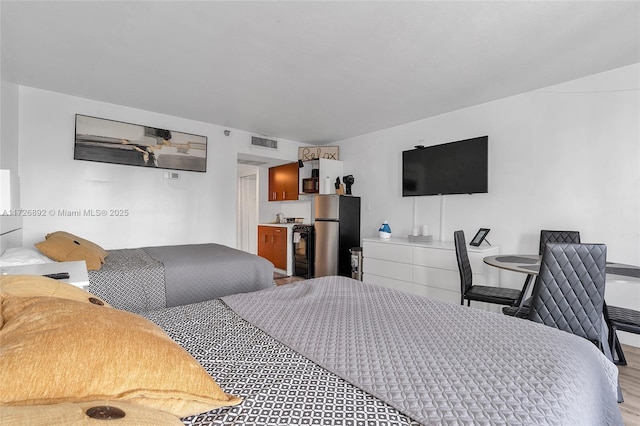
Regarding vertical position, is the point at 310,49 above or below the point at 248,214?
above

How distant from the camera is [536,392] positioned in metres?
0.80

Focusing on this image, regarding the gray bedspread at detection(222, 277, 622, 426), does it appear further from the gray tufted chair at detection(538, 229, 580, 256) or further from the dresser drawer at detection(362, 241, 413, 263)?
the dresser drawer at detection(362, 241, 413, 263)

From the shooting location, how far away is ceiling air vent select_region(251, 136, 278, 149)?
5.19m

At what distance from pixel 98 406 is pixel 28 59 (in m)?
3.64

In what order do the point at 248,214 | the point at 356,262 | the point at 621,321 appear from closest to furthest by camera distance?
the point at 621,321 → the point at 356,262 → the point at 248,214

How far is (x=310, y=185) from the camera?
560 centimetres

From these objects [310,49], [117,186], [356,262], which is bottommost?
[356,262]

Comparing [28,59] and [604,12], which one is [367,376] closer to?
[604,12]

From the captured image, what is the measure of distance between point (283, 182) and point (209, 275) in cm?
364

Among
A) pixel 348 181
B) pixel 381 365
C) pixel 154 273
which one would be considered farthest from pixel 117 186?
pixel 381 365

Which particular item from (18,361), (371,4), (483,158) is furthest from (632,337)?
(18,361)

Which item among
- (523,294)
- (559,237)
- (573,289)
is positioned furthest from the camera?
(559,237)

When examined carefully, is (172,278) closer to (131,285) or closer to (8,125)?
(131,285)

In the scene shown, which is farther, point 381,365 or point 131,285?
point 131,285
